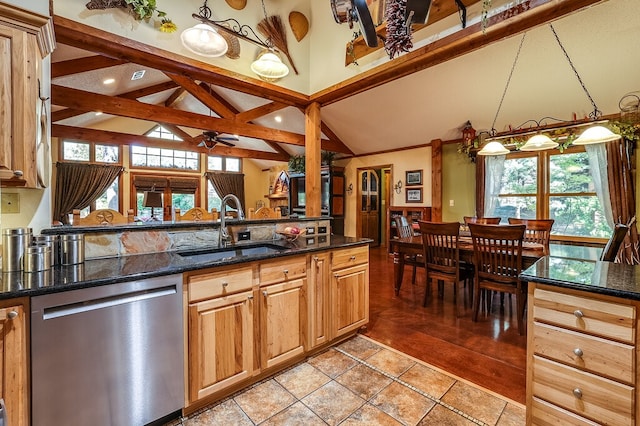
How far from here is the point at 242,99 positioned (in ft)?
21.1

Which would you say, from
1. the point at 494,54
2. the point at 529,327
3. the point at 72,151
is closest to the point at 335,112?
the point at 494,54

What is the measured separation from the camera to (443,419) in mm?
1607

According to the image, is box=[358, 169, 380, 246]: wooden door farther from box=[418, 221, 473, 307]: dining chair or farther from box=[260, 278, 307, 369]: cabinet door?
box=[260, 278, 307, 369]: cabinet door

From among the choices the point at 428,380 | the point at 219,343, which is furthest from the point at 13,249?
the point at 428,380

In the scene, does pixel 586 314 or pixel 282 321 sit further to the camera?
pixel 282 321

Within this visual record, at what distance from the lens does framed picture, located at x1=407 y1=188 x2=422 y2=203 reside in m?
6.06

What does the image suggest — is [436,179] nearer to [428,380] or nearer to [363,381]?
[428,380]

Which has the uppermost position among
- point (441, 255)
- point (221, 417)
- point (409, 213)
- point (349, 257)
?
point (409, 213)

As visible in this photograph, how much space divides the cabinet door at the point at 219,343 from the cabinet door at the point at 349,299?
0.76 meters

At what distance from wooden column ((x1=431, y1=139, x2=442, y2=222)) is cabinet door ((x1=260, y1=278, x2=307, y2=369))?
4383 mm

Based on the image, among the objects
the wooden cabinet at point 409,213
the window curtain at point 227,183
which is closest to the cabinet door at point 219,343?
the wooden cabinet at point 409,213

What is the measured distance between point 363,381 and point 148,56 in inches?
116

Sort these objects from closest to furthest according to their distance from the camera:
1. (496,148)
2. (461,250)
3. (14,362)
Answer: (14,362), (461,250), (496,148)

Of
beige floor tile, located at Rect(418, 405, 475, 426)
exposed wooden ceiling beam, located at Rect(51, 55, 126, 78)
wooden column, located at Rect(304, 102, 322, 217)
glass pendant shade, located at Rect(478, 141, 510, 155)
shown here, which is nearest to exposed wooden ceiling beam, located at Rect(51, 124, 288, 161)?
exposed wooden ceiling beam, located at Rect(51, 55, 126, 78)
